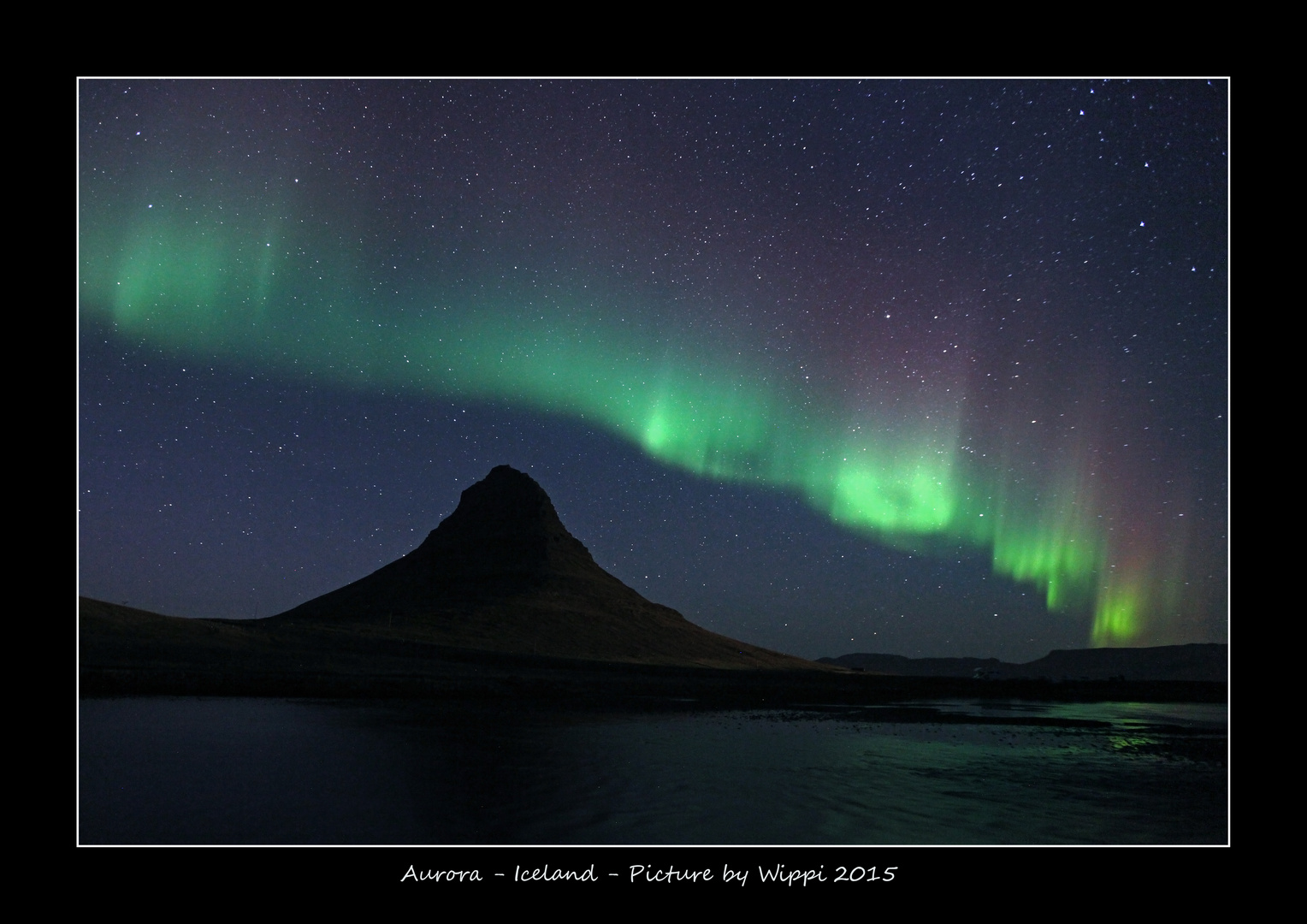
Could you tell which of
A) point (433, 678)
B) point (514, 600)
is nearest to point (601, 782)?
point (433, 678)

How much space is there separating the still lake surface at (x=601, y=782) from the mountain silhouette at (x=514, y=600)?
74488 millimetres

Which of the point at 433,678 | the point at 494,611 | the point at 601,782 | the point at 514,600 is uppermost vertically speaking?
the point at 601,782

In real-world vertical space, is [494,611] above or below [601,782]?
below

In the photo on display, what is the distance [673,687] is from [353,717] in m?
34.4

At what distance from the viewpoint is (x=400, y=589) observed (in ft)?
506

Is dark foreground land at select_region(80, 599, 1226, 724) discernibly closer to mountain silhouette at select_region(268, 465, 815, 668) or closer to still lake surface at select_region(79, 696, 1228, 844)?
still lake surface at select_region(79, 696, 1228, 844)

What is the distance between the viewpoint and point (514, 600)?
143 meters

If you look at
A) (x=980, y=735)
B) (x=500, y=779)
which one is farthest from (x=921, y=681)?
(x=500, y=779)

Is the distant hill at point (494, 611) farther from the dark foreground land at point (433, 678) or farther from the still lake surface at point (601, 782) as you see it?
the still lake surface at point (601, 782)

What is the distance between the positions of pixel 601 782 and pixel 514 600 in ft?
413

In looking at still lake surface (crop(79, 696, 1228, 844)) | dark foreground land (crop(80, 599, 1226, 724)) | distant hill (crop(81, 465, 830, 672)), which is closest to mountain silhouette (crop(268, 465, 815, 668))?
distant hill (crop(81, 465, 830, 672))

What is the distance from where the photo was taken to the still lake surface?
16453 millimetres

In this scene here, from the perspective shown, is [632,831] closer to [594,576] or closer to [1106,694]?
[1106,694]

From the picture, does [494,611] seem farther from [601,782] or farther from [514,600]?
[601,782]
